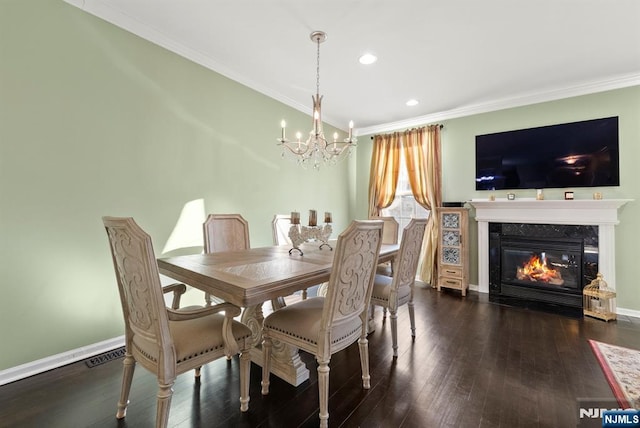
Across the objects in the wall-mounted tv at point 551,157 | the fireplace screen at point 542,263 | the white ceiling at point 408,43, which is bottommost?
the fireplace screen at point 542,263

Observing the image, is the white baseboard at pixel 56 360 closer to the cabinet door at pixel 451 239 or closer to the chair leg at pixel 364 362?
the chair leg at pixel 364 362

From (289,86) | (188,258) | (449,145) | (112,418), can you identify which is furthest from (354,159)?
(112,418)

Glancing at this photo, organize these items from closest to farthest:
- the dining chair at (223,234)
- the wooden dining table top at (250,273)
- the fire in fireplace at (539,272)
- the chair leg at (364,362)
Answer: the wooden dining table top at (250,273), the chair leg at (364,362), the dining chair at (223,234), the fire in fireplace at (539,272)

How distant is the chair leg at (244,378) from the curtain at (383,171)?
3.85 meters

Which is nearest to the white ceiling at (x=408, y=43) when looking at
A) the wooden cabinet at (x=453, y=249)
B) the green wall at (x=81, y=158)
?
the green wall at (x=81, y=158)

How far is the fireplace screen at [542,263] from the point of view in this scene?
340 cm

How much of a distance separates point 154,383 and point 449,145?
4.65 m

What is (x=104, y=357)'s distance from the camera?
217 cm

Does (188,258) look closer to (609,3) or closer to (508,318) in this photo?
(508,318)

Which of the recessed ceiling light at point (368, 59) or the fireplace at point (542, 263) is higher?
the recessed ceiling light at point (368, 59)

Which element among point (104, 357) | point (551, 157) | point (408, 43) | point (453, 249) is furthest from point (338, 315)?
point (551, 157)

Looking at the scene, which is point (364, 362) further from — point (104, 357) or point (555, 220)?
point (555, 220)

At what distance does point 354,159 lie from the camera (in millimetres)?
5480

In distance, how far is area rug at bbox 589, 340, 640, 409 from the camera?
5.60ft
